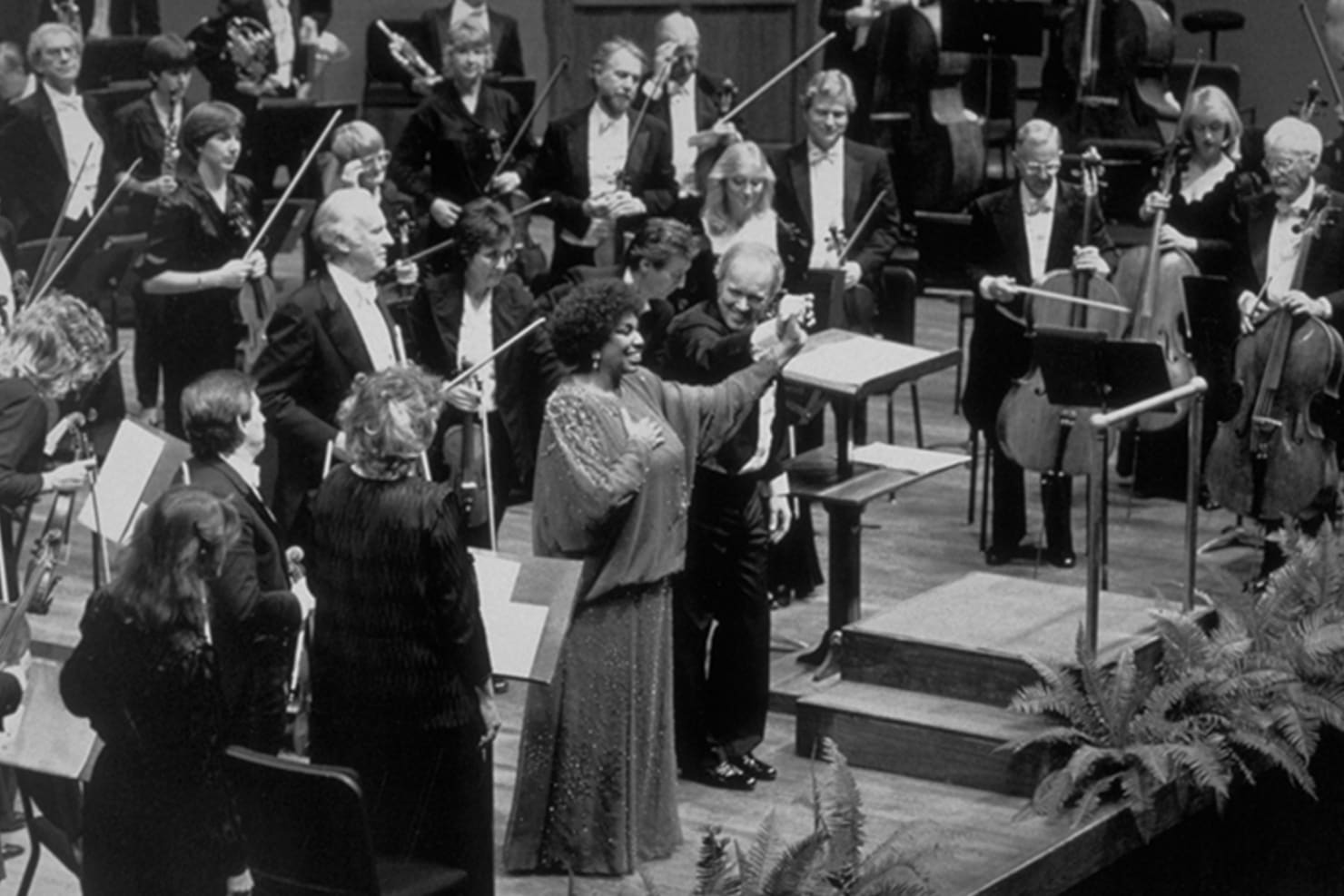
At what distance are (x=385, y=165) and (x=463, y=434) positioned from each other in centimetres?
154

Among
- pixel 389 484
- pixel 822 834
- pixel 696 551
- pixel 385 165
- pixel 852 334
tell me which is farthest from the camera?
pixel 385 165

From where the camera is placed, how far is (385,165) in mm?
7980

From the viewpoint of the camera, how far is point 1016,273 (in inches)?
310

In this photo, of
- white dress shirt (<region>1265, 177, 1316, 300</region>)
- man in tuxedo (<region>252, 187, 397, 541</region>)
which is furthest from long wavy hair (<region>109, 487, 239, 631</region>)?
white dress shirt (<region>1265, 177, 1316, 300</region>)

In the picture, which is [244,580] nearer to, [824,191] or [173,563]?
[173,563]

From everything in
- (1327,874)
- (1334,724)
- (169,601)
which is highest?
(169,601)

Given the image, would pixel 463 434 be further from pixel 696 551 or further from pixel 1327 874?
pixel 1327 874

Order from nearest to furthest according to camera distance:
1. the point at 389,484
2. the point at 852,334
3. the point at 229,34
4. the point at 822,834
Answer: the point at 389,484 < the point at 822,834 < the point at 852,334 < the point at 229,34

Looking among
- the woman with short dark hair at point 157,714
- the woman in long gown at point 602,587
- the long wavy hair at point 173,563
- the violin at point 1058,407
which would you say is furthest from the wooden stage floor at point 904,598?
the long wavy hair at point 173,563

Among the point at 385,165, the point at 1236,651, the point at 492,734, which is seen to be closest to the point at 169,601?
the point at 492,734

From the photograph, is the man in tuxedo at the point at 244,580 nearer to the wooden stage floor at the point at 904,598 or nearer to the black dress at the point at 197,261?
the wooden stage floor at the point at 904,598

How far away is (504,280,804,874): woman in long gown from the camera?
17.5ft

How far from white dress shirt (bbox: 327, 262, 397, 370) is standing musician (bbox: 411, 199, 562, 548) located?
45cm

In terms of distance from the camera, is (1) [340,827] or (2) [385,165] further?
(2) [385,165]
